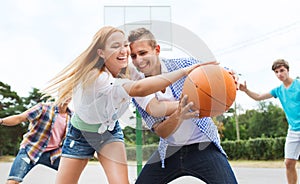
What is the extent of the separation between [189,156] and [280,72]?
3080 mm

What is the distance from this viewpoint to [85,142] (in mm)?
3189

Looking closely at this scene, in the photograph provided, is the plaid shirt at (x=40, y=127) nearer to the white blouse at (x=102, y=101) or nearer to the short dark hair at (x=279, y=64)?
the white blouse at (x=102, y=101)

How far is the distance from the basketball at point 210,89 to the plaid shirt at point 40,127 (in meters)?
2.54

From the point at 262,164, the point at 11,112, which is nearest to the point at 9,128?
the point at 11,112

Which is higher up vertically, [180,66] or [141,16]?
[141,16]

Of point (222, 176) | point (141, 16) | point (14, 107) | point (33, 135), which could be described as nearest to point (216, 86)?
point (222, 176)

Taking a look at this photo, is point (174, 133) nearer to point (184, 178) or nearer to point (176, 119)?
point (176, 119)

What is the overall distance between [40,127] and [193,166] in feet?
8.59

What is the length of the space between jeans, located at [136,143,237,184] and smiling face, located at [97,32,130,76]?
0.62 meters

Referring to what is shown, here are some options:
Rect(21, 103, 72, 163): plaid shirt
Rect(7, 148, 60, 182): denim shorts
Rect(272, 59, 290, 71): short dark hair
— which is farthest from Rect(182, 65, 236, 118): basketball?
Rect(272, 59, 290, 71): short dark hair

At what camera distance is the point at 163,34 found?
10.8 feet

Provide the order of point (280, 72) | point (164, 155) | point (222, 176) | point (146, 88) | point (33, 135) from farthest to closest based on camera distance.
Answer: point (280, 72)
point (33, 135)
point (164, 155)
point (222, 176)
point (146, 88)

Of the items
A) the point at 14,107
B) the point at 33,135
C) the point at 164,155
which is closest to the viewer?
the point at 164,155

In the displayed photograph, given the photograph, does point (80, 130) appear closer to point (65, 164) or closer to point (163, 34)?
point (65, 164)
